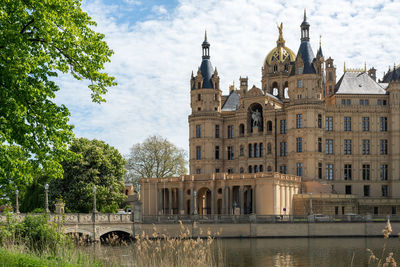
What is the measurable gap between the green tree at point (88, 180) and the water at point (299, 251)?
55.4ft

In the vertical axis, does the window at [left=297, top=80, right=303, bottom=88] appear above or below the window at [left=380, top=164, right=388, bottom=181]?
above

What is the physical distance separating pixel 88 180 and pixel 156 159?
2786 cm

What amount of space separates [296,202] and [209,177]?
11723 mm

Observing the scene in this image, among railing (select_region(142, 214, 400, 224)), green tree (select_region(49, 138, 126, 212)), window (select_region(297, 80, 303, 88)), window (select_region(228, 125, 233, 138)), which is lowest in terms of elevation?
railing (select_region(142, 214, 400, 224))

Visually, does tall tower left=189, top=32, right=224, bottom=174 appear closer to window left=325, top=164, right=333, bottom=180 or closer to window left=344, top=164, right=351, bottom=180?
window left=325, top=164, right=333, bottom=180

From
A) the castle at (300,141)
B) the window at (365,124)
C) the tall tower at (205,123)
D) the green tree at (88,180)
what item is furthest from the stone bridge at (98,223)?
the window at (365,124)

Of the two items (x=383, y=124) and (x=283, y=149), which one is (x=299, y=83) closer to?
(x=283, y=149)

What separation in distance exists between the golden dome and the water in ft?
129

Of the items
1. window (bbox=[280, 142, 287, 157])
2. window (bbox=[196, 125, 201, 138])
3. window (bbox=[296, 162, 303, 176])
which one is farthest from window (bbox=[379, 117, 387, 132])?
window (bbox=[196, 125, 201, 138])

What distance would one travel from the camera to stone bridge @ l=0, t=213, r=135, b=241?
47.5 m

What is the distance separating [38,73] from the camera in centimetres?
1762

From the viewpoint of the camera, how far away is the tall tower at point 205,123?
77694 mm

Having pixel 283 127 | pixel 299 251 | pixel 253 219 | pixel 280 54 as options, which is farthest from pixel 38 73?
pixel 280 54

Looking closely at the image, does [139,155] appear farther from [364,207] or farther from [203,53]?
[364,207]
